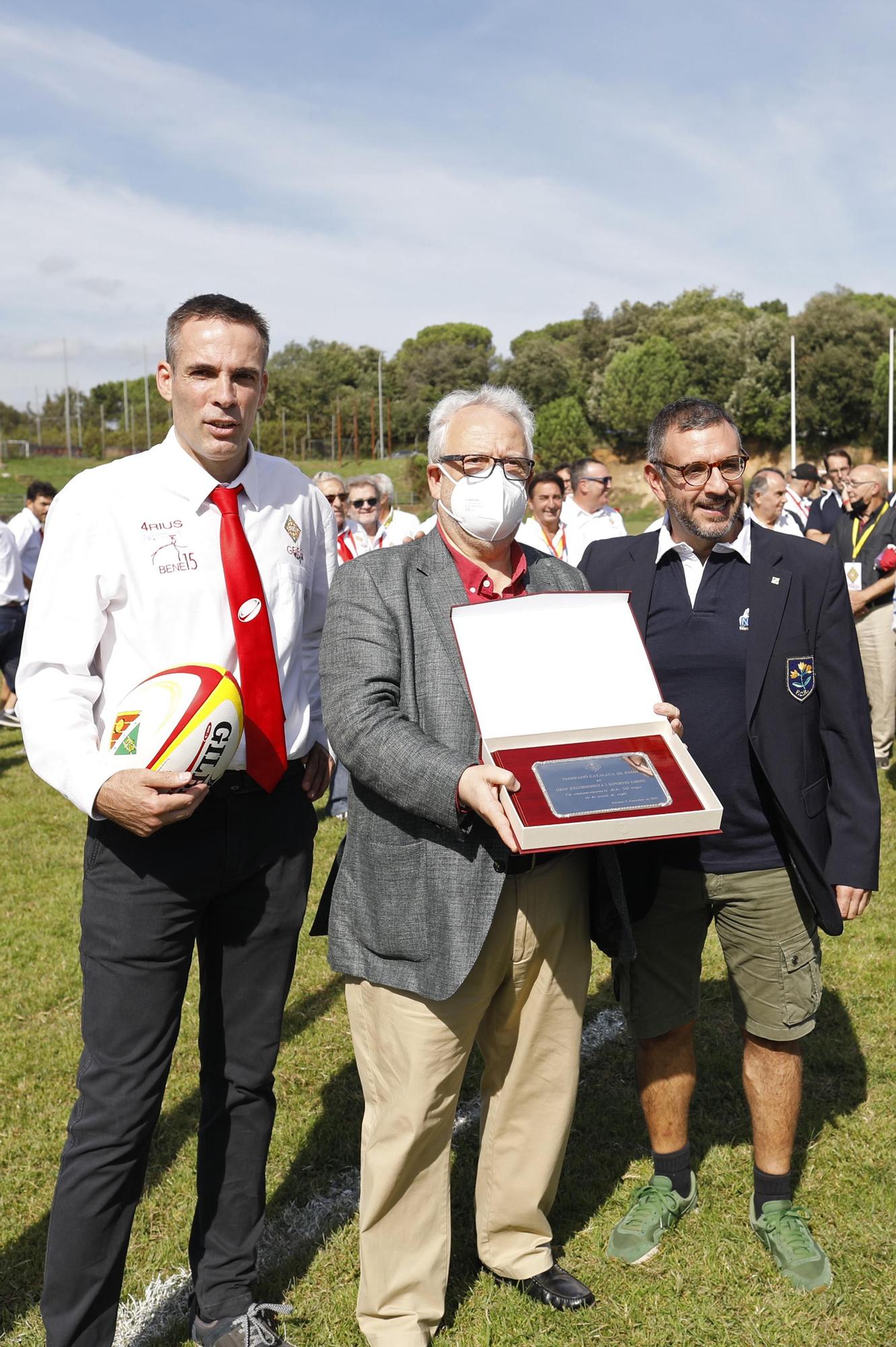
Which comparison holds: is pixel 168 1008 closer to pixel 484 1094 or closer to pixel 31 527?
pixel 484 1094

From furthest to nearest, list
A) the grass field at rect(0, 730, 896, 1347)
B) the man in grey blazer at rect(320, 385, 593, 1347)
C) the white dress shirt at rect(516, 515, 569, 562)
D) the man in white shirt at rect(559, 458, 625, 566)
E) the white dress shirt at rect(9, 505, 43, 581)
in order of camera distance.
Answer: the white dress shirt at rect(9, 505, 43, 581)
the man in white shirt at rect(559, 458, 625, 566)
the white dress shirt at rect(516, 515, 569, 562)
the grass field at rect(0, 730, 896, 1347)
the man in grey blazer at rect(320, 385, 593, 1347)

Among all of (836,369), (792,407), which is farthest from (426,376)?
(792,407)

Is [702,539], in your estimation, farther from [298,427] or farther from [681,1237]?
[298,427]

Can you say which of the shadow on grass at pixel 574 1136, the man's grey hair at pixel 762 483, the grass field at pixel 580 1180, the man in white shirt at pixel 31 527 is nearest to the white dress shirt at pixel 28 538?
the man in white shirt at pixel 31 527

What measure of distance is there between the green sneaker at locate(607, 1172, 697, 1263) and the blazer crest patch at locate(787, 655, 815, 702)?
5.56 ft

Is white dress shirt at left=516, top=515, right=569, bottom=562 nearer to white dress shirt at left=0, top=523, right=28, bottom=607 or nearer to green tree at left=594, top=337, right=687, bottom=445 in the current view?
white dress shirt at left=0, top=523, right=28, bottom=607

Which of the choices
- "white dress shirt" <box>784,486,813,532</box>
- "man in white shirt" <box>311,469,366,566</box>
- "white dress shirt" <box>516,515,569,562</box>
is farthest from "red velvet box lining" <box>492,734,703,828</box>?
"white dress shirt" <box>784,486,813,532</box>

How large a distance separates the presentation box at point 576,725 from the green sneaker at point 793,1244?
165 cm

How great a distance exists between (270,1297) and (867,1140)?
2.25 m

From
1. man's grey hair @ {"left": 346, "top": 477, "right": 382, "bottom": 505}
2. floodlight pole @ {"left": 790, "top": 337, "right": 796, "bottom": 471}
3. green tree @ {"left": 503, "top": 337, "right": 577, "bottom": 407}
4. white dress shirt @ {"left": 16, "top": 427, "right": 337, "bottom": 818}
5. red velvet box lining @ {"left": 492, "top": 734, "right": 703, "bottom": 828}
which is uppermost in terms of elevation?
green tree @ {"left": 503, "top": 337, "right": 577, "bottom": 407}

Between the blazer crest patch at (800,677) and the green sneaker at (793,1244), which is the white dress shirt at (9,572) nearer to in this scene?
the blazer crest patch at (800,677)

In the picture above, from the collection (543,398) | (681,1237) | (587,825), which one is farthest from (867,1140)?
(543,398)

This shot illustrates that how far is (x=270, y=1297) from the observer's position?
3232mm

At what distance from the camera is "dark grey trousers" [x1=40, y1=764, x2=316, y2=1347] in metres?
2.62
